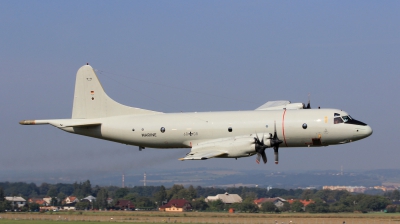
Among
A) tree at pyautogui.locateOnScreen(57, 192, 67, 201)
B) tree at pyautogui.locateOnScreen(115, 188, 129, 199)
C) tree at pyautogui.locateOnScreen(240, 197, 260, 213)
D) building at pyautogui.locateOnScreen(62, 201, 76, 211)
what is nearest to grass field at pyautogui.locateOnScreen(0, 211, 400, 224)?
tree at pyautogui.locateOnScreen(240, 197, 260, 213)

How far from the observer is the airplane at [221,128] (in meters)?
37.4

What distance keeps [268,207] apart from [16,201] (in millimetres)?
23341

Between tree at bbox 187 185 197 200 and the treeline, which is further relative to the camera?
tree at bbox 187 185 197 200

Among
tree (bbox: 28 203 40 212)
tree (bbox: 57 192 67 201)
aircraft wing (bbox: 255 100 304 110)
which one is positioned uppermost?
aircraft wing (bbox: 255 100 304 110)

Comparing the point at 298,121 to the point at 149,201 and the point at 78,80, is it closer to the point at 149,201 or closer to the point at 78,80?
the point at 78,80

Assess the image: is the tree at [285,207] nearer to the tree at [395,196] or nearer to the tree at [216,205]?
the tree at [216,205]

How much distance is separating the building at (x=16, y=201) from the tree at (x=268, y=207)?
22.1 m

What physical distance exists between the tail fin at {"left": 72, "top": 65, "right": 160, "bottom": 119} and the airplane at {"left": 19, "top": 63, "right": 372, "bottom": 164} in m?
0.06

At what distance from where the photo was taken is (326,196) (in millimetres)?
66000

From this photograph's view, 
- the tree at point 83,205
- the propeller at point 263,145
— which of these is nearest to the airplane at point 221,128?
the propeller at point 263,145

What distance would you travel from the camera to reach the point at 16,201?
60719 mm

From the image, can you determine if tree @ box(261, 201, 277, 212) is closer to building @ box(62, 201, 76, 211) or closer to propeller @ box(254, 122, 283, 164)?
building @ box(62, 201, 76, 211)

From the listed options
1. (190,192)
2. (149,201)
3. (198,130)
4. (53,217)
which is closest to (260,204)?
(190,192)

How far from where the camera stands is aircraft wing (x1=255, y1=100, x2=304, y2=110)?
41.5 metres
